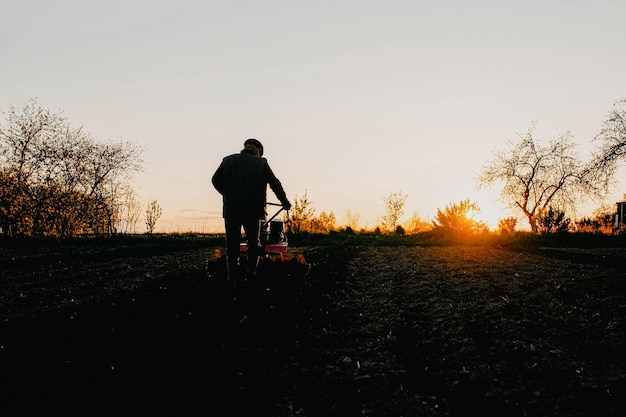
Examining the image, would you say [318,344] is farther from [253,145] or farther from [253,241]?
[253,145]

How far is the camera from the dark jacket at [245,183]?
314 inches

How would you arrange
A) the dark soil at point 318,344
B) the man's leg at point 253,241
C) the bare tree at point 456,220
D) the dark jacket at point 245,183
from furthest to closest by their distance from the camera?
the bare tree at point 456,220 → the man's leg at point 253,241 → the dark jacket at point 245,183 → the dark soil at point 318,344

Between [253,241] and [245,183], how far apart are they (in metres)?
0.91

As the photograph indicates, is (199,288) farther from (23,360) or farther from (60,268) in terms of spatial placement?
(60,268)

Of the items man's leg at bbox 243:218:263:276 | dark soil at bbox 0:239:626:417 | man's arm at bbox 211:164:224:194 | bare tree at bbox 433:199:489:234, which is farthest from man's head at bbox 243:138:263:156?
bare tree at bbox 433:199:489:234

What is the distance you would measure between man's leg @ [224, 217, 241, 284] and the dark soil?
325 millimetres

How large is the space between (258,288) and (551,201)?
25339mm

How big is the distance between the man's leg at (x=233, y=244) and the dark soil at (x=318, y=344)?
32 centimetres

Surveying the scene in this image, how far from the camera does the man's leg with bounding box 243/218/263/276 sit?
26.8ft

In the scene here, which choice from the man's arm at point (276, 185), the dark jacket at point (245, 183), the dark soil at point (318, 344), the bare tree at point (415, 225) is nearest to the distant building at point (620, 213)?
the bare tree at point (415, 225)

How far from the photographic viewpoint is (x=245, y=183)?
800 cm

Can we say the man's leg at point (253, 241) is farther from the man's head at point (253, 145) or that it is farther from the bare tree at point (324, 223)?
the bare tree at point (324, 223)

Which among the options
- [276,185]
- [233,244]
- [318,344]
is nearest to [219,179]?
[276,185]

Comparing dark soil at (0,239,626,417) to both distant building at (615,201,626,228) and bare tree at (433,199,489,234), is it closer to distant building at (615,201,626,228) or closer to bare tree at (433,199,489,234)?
bare tree at (433,199,489,234)
